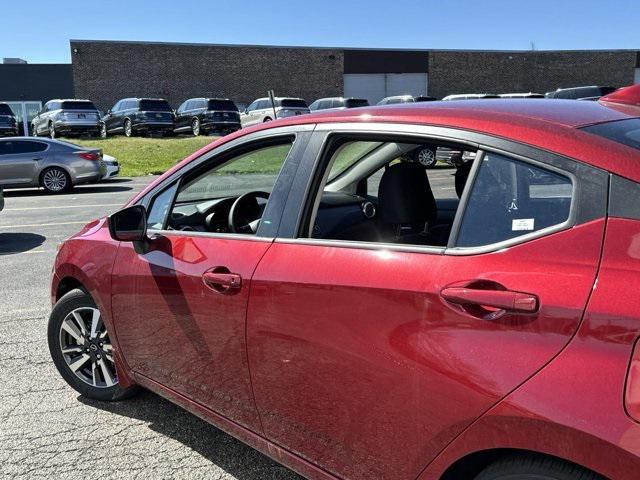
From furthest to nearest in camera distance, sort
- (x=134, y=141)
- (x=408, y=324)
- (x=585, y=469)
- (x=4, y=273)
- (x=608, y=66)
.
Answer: (x=608, y=66)
(x=134, y=141)
(x=4, y=273)
(x=408, y=324)
(x=585, y=469)

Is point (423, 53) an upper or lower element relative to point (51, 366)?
upper

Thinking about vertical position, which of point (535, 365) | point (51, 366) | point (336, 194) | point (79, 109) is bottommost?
point (51, 366)

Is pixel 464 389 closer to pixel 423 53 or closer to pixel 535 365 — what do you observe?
pixel 535 365

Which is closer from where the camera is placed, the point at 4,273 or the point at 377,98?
the point at 4,273

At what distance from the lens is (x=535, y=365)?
1609mm

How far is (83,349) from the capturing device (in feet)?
12.0

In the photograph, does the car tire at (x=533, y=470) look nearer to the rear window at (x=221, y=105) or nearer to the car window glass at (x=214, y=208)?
the car window glass at (x=214, y=208)

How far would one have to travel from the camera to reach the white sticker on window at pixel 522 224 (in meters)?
1.80

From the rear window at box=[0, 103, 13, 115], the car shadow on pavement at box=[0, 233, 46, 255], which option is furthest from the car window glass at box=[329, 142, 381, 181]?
the rear window at box=[0, 103, 13, 115]

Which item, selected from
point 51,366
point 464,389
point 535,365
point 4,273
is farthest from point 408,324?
point 4,273

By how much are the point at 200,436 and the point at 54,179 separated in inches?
564

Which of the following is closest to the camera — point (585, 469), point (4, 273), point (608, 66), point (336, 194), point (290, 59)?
point (585, 469)

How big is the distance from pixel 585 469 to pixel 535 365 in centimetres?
28

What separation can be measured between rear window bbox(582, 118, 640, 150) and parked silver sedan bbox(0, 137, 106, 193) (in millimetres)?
15860
